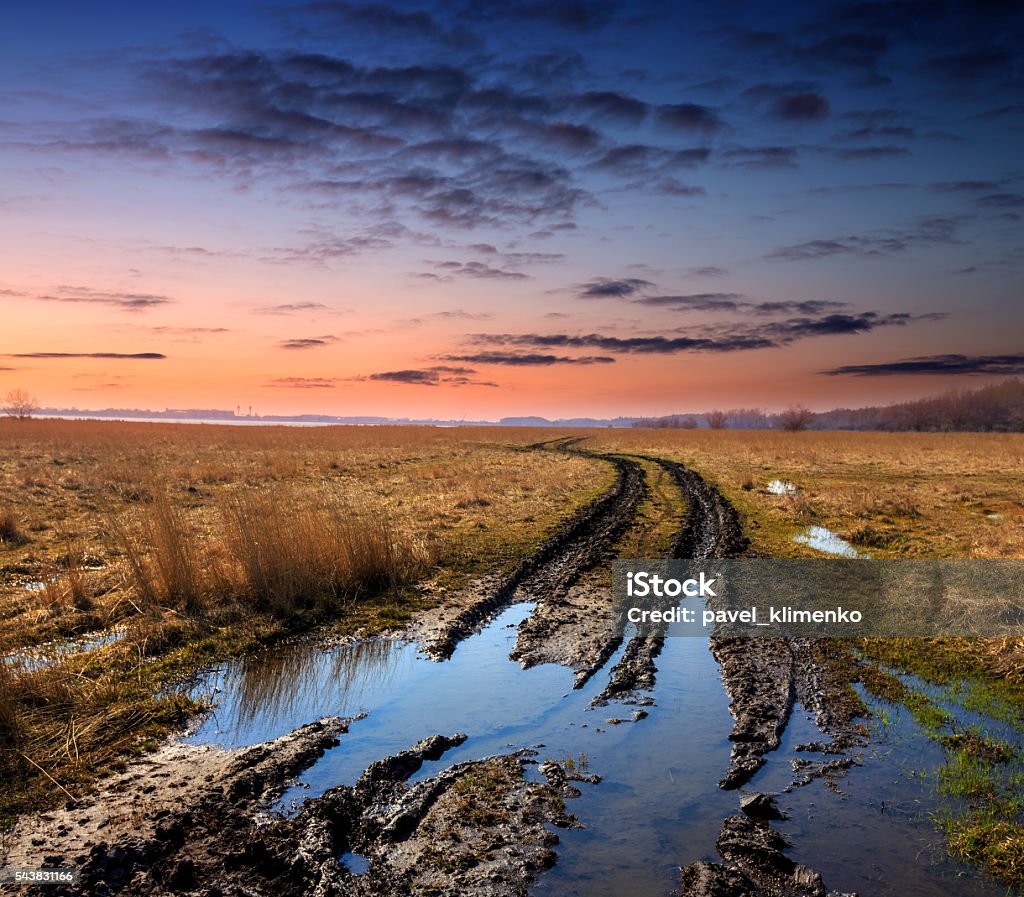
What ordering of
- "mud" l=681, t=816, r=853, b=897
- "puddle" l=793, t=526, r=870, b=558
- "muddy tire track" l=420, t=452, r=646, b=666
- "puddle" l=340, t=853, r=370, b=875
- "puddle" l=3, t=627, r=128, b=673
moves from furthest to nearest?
"puddle" l=793, t=526, r=870, b=558 → "muddy tire track" l=420, t=452, r=646, b=666 → "puddle" l=3, t=627, r=128, b=673 → "puddle" l=340, t=853, r=370, b=875 → "mud" l=681, t=816, r=853, b=897

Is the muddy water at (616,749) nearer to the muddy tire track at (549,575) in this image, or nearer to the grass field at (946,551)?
the grass field at (946,551)

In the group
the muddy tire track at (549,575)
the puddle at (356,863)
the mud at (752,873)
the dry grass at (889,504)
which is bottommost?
the puddle at (356,863)

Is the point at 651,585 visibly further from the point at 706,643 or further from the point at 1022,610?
the point at 1022,610

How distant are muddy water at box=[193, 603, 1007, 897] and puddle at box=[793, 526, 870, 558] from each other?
6769mm

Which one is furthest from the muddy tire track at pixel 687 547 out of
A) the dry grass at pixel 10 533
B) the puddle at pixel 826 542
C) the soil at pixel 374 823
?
the dry grass at pixel 10 533

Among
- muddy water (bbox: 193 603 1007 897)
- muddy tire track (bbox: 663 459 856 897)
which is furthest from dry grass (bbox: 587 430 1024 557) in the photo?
muddy water (bbox: 193 603 1007 897)

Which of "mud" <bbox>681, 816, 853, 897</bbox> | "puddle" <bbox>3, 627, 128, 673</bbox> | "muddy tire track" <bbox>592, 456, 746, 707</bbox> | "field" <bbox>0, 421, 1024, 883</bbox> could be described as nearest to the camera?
"mud" <bbox>681, 816, 853, 897</bbox>

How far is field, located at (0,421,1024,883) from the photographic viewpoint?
212 inches

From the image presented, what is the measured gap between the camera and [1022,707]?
244 inches

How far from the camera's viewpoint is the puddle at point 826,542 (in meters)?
13.2

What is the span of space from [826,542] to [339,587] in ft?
35.1

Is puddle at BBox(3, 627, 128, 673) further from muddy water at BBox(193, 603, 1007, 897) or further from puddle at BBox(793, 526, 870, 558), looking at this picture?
puddle at BBox(793, 526, 870, 558)

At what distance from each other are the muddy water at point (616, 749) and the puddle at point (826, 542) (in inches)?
267

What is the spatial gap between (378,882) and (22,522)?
52.4 feet
